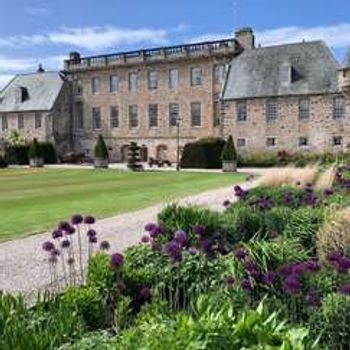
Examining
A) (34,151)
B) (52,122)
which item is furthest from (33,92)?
(34,151)

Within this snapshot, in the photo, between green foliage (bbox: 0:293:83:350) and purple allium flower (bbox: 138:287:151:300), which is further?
purple allium flower (bbox: 138:287:151:300)

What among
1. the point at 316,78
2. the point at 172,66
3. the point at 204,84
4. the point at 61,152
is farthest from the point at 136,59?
the point at 316,78

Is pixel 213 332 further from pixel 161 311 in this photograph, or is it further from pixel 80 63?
pixel 80 63

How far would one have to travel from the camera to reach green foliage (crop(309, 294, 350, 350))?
450 cm

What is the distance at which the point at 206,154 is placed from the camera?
44312 millimetres

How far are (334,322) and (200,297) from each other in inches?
50.2

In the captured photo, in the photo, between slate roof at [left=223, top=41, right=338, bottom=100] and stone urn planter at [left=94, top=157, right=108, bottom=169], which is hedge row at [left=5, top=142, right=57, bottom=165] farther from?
slate roof at [left=223, top=41, right=338, bottom=100]

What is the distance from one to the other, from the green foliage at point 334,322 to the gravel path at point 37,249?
3504mm

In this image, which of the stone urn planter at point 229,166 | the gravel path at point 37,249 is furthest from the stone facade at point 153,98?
the gravel path at point 37,249

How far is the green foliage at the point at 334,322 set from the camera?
14.8ft

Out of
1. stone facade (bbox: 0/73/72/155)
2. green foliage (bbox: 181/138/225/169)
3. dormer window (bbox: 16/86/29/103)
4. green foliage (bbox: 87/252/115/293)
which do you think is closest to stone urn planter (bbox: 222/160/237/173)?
green foliage (bbox: 181/138/225/169)

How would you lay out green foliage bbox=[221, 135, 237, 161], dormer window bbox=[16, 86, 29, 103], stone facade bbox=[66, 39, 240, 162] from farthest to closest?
dormer window bbox=[16, 86, 29, 103] → stone facade bbox=[66, 39, 240, 162] → green foliage bbox=[221, 135, 237, 161]

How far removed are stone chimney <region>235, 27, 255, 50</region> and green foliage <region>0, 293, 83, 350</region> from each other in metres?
50.0

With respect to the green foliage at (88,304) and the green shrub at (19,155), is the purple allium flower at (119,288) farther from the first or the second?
the green shrub at (19,155)
